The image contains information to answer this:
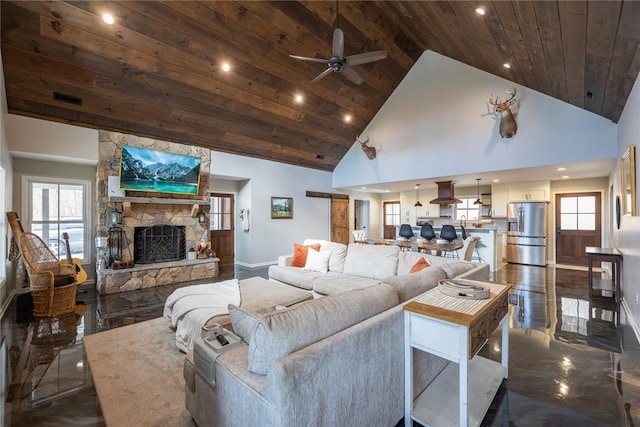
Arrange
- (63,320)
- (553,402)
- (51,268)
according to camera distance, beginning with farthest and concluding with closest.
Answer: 1. (51,268)
2. (63,320)
3. (553,402)

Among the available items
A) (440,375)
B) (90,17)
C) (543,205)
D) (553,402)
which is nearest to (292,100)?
(90,17)

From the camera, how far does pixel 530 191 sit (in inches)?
291

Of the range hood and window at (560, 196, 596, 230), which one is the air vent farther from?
window at (560, 196, 596, 230)

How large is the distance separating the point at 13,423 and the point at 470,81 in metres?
7.99

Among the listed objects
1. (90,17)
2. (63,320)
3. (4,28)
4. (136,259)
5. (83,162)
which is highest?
(90,17)

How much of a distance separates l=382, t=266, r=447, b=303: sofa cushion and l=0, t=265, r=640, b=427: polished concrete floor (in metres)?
0.86

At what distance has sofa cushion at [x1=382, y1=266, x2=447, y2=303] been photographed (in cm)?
204

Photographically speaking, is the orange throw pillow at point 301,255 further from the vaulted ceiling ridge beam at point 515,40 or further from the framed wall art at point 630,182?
the framed wall art at point 630,182

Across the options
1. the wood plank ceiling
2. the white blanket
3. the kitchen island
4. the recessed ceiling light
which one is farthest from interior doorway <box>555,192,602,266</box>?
the recessed ceiling light

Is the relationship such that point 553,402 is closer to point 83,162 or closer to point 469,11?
point 469,11

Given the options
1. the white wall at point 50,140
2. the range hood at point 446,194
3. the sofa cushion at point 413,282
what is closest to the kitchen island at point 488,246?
the range hood at point 446,194

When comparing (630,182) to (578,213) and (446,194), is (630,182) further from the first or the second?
(578,213)

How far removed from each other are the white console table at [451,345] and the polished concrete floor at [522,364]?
0.17m

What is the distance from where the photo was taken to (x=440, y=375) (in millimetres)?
2188
